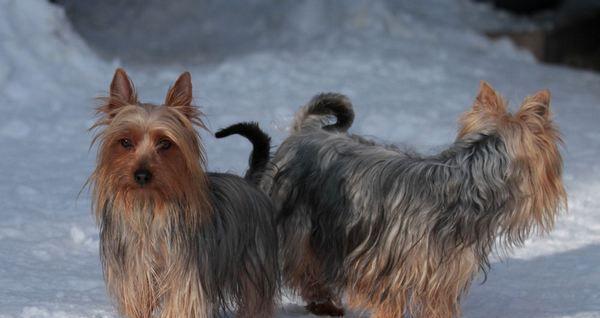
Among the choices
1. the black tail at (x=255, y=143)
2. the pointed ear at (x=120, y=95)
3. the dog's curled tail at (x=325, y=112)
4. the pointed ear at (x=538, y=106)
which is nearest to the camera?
the pointed ear at (x=120, y=95)

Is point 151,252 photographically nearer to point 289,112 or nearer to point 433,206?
point 433,206

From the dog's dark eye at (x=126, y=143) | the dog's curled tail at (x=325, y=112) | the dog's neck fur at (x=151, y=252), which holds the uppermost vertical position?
the dog's curled tail at (x=325, y=112)

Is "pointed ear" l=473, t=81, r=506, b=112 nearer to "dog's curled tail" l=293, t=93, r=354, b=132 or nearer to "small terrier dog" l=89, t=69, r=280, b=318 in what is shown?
"dog's curled tail" l=293, t=93, r=354, b=132

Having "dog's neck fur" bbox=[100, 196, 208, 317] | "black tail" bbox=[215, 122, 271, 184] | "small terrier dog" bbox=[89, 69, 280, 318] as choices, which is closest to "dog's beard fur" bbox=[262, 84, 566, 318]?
"black tail" bbox=[215, 122, 271, 184]

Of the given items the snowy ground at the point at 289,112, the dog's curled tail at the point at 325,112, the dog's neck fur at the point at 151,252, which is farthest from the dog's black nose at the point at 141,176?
the dog's curled tail at the point at 325,112

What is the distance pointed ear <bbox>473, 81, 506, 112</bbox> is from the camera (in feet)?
18.5

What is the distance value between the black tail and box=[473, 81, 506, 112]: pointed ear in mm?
1089

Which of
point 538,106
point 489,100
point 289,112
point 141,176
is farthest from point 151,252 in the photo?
point 289,112

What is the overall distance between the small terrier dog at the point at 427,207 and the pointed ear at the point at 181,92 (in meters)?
0.94

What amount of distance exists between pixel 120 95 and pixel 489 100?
1759 mm

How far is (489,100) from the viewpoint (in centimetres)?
565

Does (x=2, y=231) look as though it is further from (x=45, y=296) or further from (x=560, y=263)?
(x=560, y=263)

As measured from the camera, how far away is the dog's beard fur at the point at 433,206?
215 inches

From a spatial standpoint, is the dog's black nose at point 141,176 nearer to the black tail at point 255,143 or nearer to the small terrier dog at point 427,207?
the black tail at point 255,143
